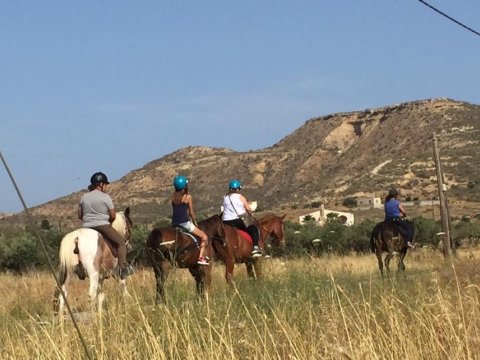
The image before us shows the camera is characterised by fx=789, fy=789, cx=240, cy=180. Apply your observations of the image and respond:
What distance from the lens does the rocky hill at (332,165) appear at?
286 ft

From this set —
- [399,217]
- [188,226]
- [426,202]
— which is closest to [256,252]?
[188,226]

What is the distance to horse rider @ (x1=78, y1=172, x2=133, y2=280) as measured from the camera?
12.7 meters

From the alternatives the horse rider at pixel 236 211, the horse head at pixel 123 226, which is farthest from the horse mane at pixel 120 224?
the horse rider at pixel 236 211

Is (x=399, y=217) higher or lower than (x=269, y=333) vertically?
lower

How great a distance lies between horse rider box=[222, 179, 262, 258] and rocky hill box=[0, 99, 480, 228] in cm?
6080

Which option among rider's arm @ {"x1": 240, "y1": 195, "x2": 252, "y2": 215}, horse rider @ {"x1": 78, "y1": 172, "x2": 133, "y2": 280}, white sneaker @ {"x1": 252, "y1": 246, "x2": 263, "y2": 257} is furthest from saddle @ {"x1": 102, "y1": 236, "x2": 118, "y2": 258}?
rider's arm @ {"x1": 240, "y1": 195, "x2": 252, "y2": 215}

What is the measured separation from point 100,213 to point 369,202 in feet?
225

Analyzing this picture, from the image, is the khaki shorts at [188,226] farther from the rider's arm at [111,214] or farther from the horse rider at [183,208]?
the rider's arm at [111,214]

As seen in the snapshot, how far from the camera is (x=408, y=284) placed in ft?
29.0

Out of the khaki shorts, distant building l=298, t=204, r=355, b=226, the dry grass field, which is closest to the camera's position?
the dry grass field

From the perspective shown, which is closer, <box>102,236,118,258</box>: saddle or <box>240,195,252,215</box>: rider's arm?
<box>102,236,118,258</box>: saddle

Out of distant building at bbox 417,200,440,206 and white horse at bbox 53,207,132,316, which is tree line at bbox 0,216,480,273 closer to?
white horse at bbox 53,207,132,316

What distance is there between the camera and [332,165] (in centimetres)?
11606

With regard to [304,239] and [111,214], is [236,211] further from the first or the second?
[304,239]
